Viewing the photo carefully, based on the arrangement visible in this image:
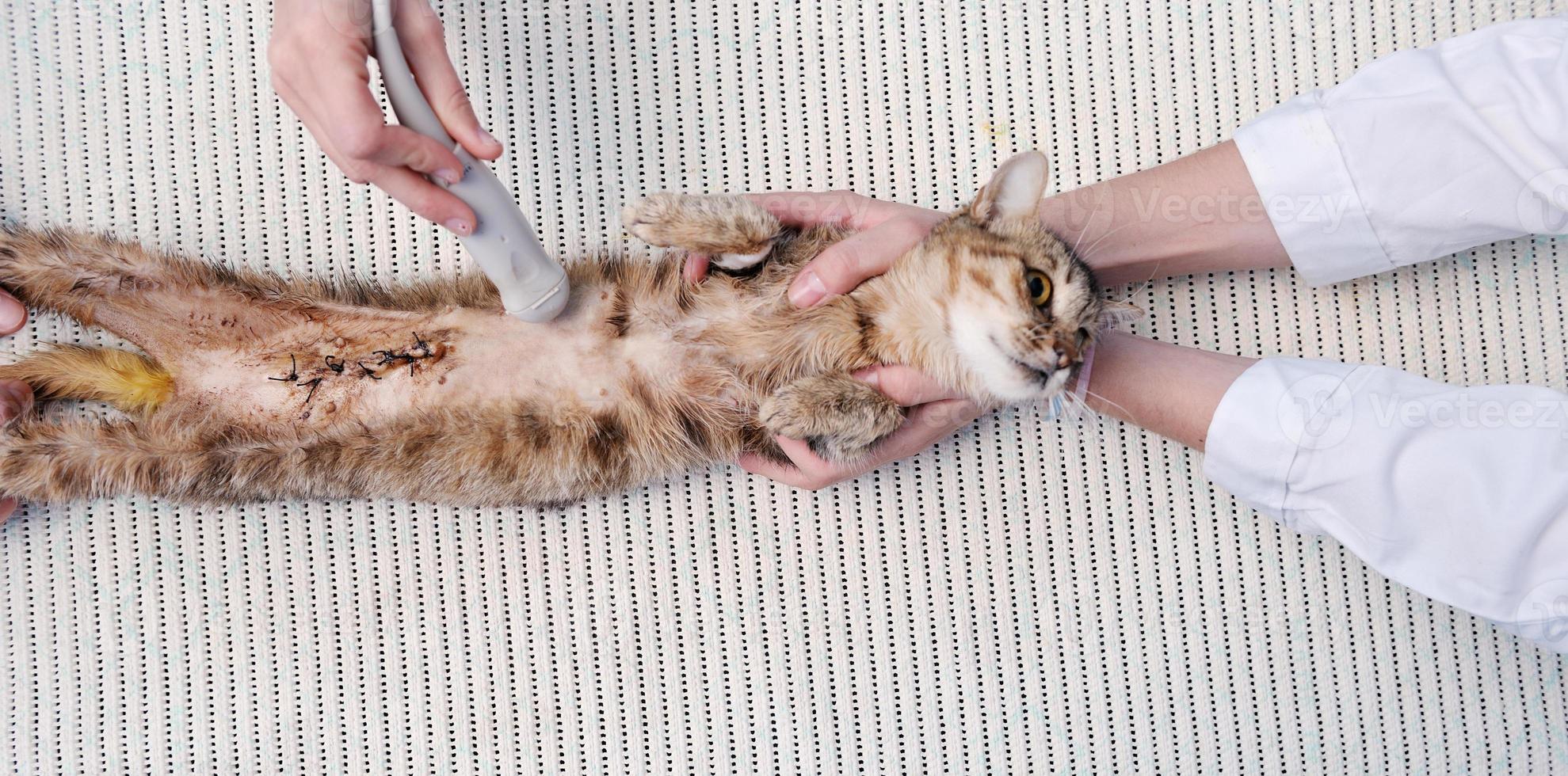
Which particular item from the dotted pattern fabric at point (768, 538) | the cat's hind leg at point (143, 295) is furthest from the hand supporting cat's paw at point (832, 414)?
the cat's hind leg at point (143, 295)

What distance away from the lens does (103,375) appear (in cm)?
171

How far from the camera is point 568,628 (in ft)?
6.14

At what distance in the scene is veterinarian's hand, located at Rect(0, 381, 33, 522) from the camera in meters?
1.66

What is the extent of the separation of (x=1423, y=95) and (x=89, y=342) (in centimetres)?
266

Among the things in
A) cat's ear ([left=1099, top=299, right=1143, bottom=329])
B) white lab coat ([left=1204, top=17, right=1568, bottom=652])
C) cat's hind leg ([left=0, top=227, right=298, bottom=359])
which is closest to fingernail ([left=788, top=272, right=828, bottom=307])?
cat's ear ([left=1099, top=299, right=1143, bottom=329])

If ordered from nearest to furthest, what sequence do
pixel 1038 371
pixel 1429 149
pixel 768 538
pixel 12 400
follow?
pixel 1038 371, pixel 1429 149, pixel 12 400, pixel 768 538

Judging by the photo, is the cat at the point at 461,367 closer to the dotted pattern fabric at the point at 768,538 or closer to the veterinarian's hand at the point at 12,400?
the veterinarian's hand at the point at 12,400

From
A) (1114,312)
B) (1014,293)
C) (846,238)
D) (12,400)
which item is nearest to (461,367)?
(846,238)

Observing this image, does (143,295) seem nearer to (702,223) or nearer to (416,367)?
(416,367)

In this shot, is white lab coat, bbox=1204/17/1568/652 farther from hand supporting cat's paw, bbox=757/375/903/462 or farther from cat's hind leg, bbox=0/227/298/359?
cat's hind leg, bbox=0/227/298/359

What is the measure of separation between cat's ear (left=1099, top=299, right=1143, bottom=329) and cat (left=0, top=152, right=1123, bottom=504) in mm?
→ 12

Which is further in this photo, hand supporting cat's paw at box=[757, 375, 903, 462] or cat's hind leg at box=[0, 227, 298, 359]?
cat's hind leg at box=[0, 227, 298, 359]

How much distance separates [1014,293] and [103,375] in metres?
1.77

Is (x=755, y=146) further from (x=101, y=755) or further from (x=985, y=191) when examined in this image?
(x=101, y=755)
